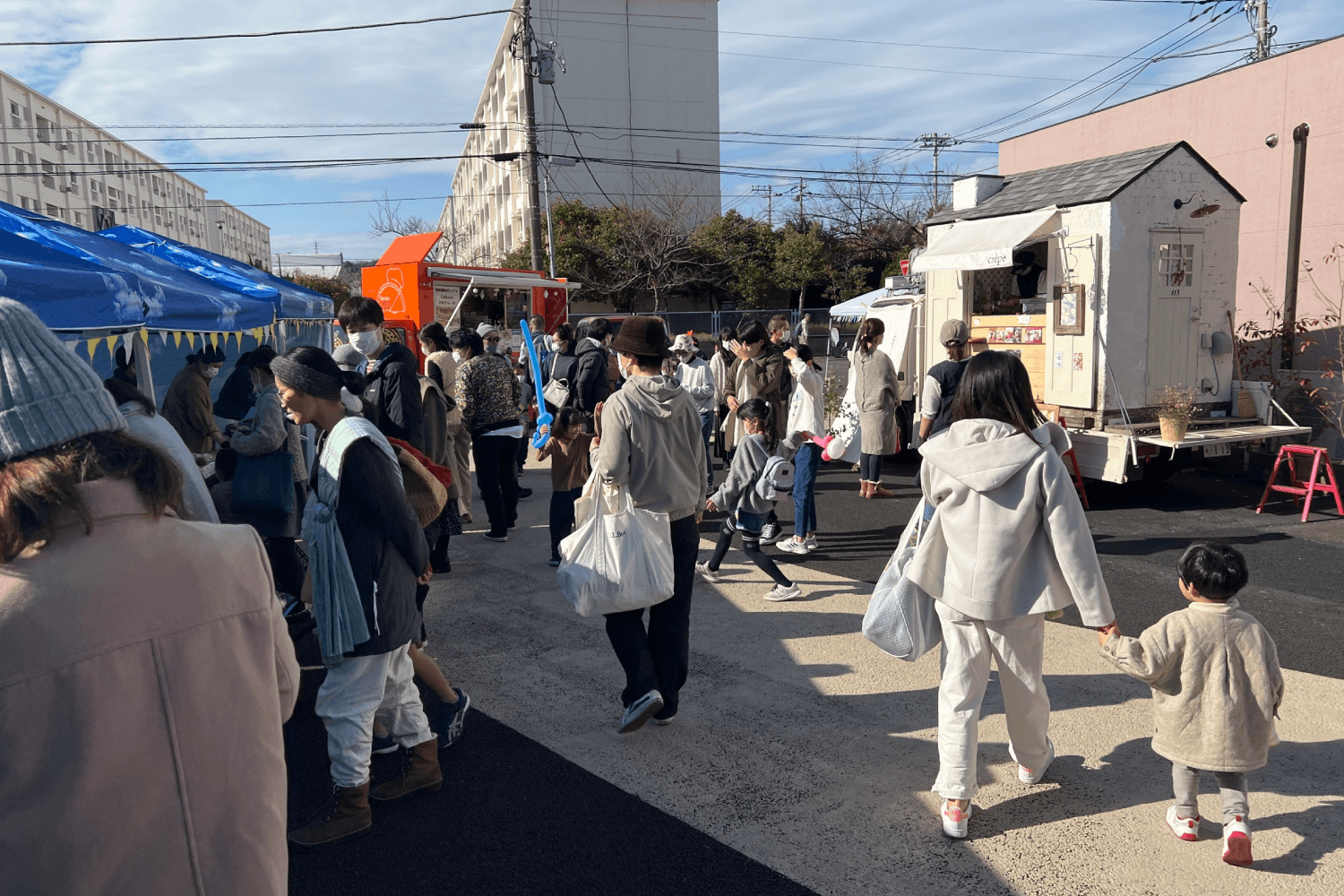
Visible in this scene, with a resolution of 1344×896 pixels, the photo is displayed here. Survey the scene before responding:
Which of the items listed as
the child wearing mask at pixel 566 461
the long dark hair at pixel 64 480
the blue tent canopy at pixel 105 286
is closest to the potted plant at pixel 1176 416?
the child wearing mask at pixel 566 461

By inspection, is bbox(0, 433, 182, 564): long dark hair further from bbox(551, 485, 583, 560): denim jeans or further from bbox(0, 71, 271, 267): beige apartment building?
bbox(0, 71, 271, 267): beige apartment building

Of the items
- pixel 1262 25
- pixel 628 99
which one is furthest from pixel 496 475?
pixel 628 99

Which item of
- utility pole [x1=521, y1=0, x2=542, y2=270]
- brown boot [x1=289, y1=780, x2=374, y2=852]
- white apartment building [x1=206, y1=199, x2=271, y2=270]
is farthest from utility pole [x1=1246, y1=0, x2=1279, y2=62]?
white apartment building [x1=206, y1=199, x2=271, y2=270]

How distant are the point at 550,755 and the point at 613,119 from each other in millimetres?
41047

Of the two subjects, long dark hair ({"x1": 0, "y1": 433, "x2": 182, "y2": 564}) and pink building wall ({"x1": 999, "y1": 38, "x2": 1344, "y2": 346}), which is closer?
long dark hair ({"x1": 0, "y1": 433, "x2": 182, "y2": 564})

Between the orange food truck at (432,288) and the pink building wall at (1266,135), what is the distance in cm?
1098

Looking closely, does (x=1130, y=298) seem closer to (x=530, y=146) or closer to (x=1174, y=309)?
(x=1174, y=309)

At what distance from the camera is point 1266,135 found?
1186 cm

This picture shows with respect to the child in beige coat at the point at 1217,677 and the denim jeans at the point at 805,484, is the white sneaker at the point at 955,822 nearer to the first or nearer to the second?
the child in beige coat at the point at 1217,677

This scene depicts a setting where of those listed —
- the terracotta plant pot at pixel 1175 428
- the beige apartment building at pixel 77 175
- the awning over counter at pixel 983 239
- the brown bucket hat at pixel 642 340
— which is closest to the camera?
the brown bucket hat at pixel 642 340

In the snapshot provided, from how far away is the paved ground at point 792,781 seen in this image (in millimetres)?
3041

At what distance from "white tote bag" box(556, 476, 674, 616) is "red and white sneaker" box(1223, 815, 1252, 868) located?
2.20 meters

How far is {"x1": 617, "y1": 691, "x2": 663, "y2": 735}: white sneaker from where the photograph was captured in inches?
157

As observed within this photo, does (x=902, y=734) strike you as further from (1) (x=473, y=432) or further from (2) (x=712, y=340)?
(2) (x=712, y=340)
